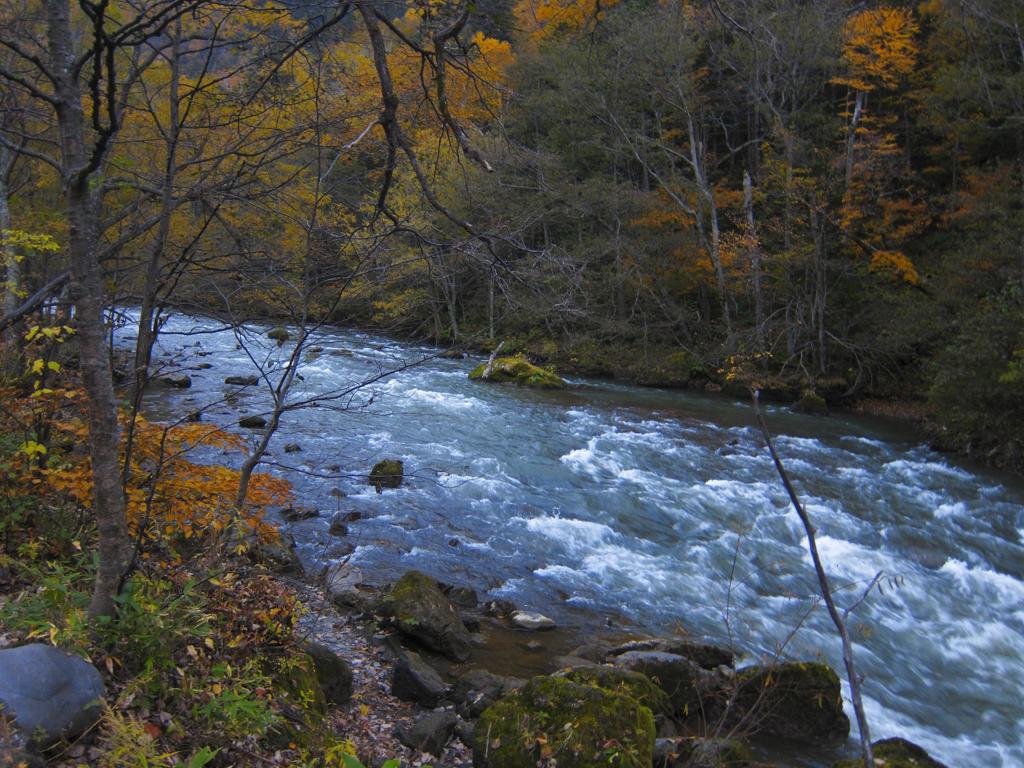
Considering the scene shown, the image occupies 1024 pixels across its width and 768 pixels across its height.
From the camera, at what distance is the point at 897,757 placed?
5.06 m

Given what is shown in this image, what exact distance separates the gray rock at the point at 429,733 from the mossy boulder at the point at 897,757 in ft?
8.67

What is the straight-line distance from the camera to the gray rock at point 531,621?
7.19m

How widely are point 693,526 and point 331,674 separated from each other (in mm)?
6438

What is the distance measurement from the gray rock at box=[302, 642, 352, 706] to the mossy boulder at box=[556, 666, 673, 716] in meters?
1.57

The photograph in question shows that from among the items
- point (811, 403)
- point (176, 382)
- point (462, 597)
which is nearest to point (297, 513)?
point (462, 597)

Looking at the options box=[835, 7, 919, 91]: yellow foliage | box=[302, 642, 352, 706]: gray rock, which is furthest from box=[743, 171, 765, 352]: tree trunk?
box=[302, 642, 352, 706]: gray rock

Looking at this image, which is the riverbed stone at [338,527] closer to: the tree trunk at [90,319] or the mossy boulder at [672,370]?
the tree trunk at [90,319]

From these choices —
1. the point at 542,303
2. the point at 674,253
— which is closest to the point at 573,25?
the point at 542,303

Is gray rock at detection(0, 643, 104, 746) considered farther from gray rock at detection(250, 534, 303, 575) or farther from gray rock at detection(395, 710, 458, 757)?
gray rock at detection(250, 534, 303, 575)

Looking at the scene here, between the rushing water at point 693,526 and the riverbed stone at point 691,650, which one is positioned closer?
the riverbed stone at point 691,650

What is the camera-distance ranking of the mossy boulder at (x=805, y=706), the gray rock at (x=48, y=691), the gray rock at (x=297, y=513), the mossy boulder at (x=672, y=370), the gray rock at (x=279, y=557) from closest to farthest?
the gray rock at (x=48, y=691), the mossy boulder at (x=805, y=706), the gray rock at (x=279, y=557), the gray rock at (x=297, y=513), the mossy boulder at (x=672, y=370)

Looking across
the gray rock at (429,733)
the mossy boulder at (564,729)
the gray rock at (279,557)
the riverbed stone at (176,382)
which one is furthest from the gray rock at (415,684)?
the riverbed stone at (176,382)

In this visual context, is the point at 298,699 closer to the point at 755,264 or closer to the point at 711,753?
the point at 711,753

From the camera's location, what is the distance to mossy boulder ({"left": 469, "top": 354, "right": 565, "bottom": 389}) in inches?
777
